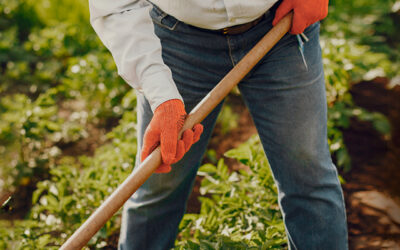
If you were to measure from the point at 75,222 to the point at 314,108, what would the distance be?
138 centimetres

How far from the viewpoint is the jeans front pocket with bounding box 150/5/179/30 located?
156 cm

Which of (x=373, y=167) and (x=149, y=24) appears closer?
(x=149, y=24)

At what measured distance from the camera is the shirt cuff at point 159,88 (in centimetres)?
146

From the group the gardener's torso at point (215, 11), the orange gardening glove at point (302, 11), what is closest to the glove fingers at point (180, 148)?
the gardener's torso at point (215, 11)

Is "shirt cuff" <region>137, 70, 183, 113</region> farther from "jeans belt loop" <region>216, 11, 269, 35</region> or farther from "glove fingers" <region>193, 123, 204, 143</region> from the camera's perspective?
"jeans belt loop" <region>216, 11, 269, 35</region>

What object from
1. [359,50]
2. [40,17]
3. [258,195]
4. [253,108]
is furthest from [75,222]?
[40,17]

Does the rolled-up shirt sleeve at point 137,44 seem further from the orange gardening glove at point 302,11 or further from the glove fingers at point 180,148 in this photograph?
the orange gardening glove at point 302,11

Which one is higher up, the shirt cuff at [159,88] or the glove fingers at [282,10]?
the glove fingers at [282,10]

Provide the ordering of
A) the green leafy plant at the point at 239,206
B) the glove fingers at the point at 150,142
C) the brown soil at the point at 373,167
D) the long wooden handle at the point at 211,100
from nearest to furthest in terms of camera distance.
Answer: the long wooden handle at the point at 211,100 → the glove fingers at the point at 150,142 → the green leafy plant at the point at 239,206 → the brown soil at the point at 373,167

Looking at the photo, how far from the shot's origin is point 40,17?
14.5 ft

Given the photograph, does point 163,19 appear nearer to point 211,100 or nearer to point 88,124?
point 211,100

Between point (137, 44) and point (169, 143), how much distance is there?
0.37m

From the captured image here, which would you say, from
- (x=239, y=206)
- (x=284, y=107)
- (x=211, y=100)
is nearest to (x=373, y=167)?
(x=239, y=206)

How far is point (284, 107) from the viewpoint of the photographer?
1547 millimetres
